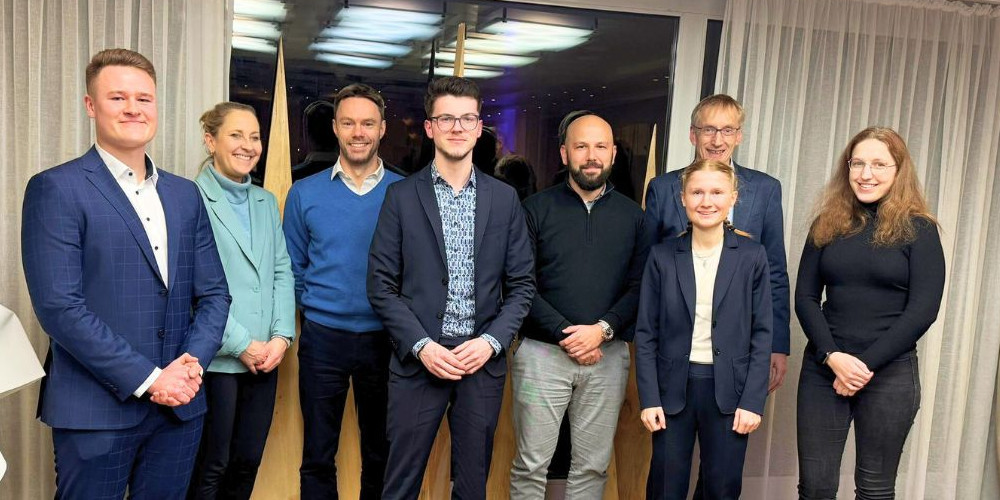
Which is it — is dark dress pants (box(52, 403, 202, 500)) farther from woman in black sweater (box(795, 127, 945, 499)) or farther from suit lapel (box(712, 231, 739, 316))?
woman in black sweater (box(795, 127, 945, 499))

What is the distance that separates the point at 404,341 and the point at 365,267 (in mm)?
462

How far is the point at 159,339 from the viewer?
228 cm

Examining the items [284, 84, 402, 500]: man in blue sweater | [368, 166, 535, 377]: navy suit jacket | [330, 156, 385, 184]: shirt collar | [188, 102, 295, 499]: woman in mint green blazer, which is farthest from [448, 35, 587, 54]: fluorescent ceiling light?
[188, 102, 295, 499]: woman in mint green blazer

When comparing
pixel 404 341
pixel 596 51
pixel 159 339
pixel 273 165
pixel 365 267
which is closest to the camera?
pixel 159 339

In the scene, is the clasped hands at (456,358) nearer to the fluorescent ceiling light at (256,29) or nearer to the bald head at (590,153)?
the bald head at (590,153)

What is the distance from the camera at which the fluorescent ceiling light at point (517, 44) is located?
348 cm

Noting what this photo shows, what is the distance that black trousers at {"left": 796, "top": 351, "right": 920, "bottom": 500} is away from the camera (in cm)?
264

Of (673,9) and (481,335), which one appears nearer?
(481,335)

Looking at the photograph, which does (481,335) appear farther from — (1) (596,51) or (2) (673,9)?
(2) (673,9)

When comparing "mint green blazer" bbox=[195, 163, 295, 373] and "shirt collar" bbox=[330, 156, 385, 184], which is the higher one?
"shirt collar" bbox=[330, 156, 385, 184]

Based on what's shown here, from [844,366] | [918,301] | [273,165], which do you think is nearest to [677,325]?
[844,366]

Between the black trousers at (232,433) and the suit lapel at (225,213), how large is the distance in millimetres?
430

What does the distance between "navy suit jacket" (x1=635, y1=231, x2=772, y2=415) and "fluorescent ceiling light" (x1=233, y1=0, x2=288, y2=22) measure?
6.06 ft

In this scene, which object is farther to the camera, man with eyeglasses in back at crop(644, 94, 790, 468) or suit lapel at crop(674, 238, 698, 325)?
man with eyeglasses in back at crop(644, 94, 790, 468)
